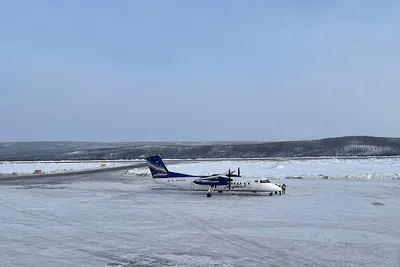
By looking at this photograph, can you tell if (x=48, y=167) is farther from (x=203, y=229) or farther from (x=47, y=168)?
(x=203, y=229)

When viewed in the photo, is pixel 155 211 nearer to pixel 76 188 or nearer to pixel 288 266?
pixel 288 266

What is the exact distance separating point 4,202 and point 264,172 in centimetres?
3734

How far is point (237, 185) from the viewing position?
1431 inches

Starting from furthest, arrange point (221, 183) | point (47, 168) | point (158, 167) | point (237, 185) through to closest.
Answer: point (47, 168)
point (158, 167)
point (221, 183)
point (237, 185)

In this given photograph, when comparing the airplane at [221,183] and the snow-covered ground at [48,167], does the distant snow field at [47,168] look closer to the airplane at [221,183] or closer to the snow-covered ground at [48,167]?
the snow-covered ground at [48,167]

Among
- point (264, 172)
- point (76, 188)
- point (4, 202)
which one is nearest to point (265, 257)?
point (4, 202)

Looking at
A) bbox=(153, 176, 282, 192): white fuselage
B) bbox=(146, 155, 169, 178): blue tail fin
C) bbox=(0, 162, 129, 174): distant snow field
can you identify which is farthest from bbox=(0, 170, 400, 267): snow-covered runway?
bbox=(0, 162, 129, 174): distant snow field

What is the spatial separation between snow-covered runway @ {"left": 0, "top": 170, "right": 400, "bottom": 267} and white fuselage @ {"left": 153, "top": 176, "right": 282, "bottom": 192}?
909mm

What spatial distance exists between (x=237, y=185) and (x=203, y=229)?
14.9 meters

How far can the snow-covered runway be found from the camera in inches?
648

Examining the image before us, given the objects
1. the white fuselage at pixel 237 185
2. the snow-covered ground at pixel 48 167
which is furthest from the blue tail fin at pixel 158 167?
the snow-covered ground at pixel 48 167

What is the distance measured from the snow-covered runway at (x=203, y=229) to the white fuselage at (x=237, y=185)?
91 centimetres

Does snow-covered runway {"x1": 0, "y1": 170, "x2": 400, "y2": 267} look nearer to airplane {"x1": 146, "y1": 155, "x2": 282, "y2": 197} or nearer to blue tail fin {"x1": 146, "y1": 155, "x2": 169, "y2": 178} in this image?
airplane {"x1": 146, "y1": 155, "x2": 282, "y2": 197}

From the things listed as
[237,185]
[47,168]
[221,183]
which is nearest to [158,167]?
[221,183]
